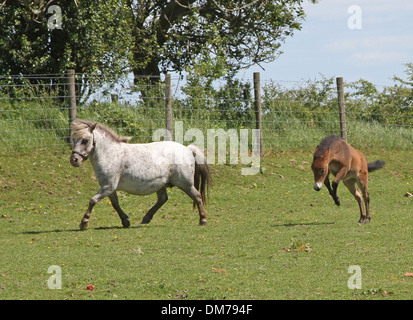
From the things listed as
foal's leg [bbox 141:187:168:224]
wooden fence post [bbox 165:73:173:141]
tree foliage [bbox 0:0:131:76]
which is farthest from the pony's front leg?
tree foliage [bbox 0:0:131:76]

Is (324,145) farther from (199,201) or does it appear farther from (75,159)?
(75,159)

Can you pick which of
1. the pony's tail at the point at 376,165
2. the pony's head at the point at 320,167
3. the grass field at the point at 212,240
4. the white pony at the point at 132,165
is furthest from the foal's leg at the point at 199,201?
the pony's tail at the point at 376,165

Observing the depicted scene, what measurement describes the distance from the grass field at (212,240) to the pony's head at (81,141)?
122 cm

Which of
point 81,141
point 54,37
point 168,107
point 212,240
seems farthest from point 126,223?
point 54,37

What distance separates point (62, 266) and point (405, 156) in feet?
50.3

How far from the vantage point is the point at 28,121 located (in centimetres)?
1678

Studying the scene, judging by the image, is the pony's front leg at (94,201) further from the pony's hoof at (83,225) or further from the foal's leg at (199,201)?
the foal's leg at (199,201)

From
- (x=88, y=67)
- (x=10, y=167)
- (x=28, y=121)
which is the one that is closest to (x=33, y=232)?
(x=10, y=167)

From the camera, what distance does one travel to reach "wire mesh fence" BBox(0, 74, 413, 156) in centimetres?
1670

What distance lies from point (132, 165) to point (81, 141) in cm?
103

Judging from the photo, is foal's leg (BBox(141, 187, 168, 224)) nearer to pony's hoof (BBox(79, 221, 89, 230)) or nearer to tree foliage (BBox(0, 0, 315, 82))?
pony's hoof (BBox(79, 221, 89, 230))

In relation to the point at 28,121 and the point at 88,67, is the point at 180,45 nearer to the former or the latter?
the point at 88,67

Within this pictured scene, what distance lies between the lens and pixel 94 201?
1085 cm

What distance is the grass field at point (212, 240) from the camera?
6770mm
